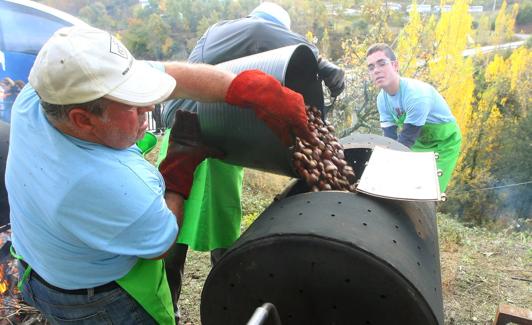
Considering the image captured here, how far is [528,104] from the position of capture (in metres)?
21.0

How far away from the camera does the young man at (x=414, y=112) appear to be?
354 centimetres

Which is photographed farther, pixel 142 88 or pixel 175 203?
pixel 175 203

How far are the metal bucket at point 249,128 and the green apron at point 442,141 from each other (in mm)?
2426

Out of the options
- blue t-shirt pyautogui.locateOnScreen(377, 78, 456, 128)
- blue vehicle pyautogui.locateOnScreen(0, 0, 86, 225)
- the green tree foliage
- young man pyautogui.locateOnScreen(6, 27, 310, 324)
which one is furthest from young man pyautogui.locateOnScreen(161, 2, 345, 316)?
the green tree foliage

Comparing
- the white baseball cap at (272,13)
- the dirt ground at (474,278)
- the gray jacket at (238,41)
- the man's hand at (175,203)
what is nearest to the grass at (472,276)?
the dirt ground at (474,278)

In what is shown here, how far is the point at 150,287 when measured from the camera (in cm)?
135

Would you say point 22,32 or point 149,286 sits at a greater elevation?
point 22,32

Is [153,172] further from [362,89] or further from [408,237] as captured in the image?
[362,89]

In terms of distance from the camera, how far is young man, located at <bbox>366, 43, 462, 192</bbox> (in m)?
3.54

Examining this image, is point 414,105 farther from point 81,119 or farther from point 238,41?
point 81,119

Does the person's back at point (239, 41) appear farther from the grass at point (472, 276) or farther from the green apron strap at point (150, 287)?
the grass at point (472, 276)

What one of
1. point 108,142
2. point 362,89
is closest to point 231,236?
point 108,142

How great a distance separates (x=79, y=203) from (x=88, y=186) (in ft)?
0.18

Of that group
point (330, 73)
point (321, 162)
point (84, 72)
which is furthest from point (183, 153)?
point (330, 73)
